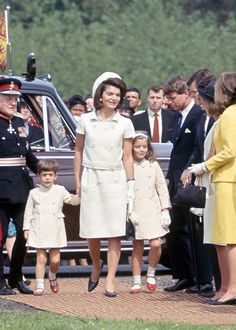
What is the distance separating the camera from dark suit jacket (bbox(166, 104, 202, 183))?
13.1 meters

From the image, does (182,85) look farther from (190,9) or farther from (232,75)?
(190,9)

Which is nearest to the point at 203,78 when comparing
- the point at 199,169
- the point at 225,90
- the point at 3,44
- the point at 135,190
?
the point at 225,90

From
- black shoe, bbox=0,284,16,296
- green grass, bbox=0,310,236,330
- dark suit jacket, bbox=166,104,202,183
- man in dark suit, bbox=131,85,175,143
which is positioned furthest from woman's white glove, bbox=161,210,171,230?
man in dark suit, bbox=131,85,175,143

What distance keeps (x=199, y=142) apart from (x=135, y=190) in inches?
32.1

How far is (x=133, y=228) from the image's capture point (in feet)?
42.2

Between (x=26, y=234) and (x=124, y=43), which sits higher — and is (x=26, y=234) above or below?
below

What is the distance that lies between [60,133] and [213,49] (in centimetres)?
2892

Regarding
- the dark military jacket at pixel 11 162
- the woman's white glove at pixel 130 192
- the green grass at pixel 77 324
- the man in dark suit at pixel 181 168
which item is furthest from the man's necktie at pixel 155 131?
the green grass at pixel 77 324

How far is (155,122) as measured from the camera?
1794 centimetres

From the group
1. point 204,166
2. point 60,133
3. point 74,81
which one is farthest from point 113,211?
point 74,81

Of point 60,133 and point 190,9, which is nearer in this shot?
point 60,133

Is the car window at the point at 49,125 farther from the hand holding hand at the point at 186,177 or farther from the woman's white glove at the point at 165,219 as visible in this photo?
the hand holding hand at the point at 186,177

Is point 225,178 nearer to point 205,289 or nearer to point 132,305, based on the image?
point 132,305

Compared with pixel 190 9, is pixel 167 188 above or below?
below
